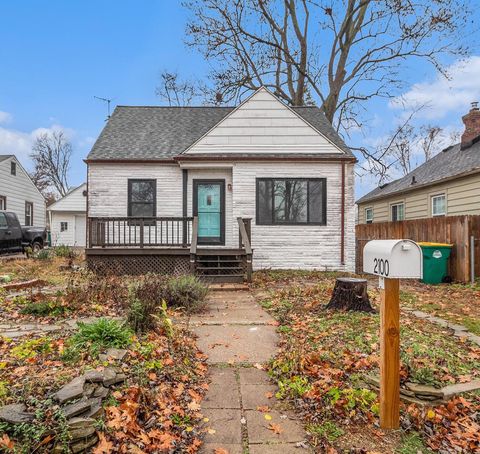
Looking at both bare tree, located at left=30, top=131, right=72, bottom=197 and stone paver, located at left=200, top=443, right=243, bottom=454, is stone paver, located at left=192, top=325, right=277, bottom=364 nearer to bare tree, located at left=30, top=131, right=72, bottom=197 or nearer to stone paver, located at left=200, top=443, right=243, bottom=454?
stone paver, located at left=200, top=443, right=243, bottom=454

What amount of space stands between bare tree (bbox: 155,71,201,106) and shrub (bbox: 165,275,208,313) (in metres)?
19.1

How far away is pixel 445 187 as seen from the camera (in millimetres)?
13156

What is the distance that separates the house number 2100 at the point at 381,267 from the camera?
8.13 ft

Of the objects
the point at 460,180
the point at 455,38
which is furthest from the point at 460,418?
the point at 455,38

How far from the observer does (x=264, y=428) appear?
2.65 meters

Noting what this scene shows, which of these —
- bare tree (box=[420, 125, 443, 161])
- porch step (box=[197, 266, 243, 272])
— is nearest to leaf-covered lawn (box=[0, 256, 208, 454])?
porch step (box=[197, 266, 243, 272])

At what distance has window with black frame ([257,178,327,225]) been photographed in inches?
421

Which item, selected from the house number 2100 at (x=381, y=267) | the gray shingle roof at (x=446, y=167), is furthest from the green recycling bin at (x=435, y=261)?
the house number 2100 at (x=381, y=267)

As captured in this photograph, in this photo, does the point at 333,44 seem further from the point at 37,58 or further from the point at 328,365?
the point at 328,365

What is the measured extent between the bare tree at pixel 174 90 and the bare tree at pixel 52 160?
24.1 m

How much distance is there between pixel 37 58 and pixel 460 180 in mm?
18729

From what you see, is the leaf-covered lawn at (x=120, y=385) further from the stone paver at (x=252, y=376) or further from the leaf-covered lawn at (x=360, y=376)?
the leaf-covered lawn at (x=360, y=376)

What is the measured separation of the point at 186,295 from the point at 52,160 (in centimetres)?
4290

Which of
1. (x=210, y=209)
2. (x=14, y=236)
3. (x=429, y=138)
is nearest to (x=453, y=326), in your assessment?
(x=210, y=209)
